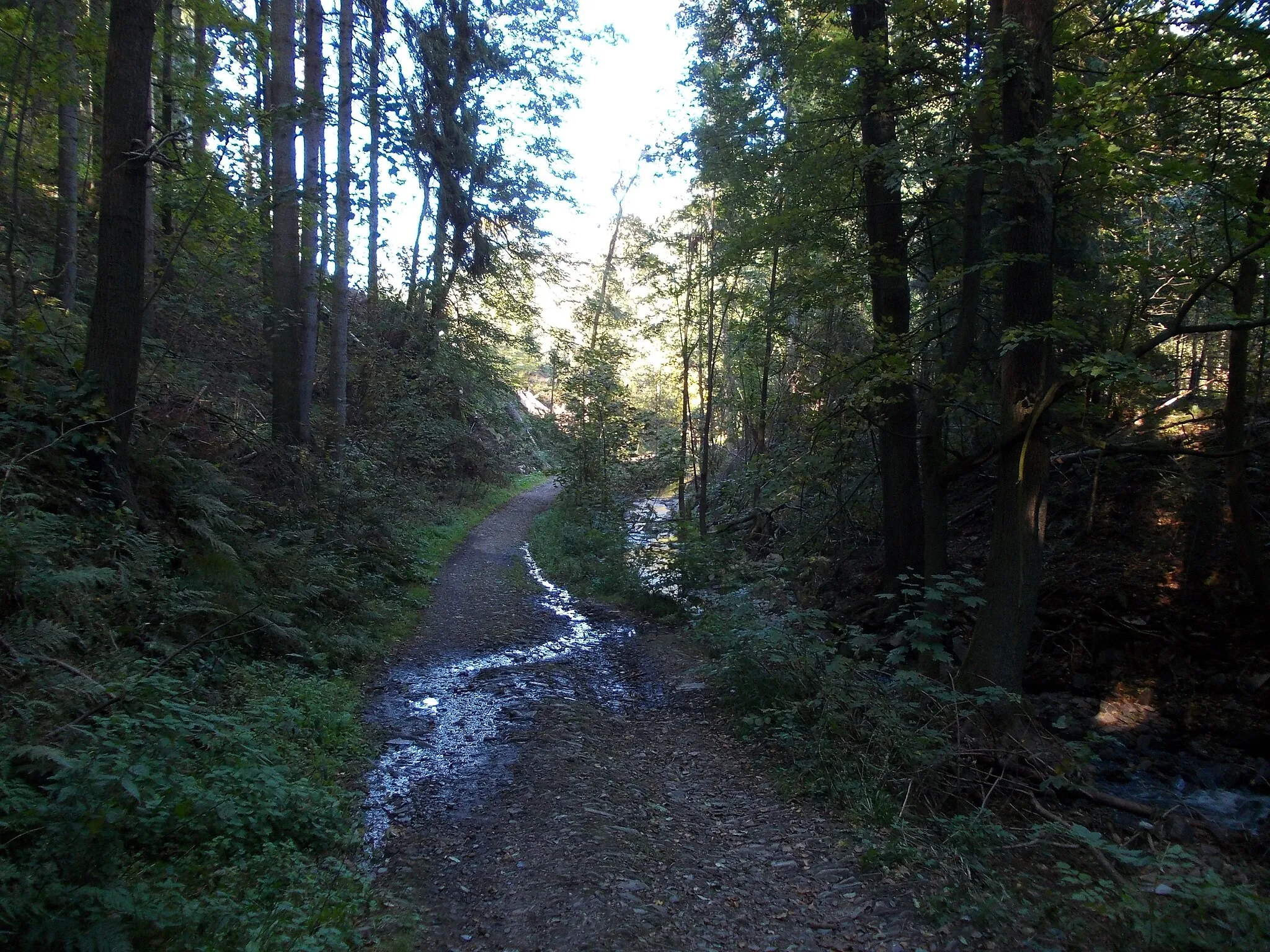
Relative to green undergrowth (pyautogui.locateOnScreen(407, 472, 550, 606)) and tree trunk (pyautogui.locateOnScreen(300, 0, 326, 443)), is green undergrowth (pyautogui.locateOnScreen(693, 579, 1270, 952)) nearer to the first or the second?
green undergrowth (pyautogui.locateOnScreen(407, 472, 550, 606))

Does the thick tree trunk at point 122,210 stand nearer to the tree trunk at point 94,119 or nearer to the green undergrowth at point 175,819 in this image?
the tree trunk at point 94,119

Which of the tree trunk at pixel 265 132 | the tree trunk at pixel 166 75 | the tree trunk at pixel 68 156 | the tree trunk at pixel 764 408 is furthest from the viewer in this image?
the tree trunk at pixel 764 408

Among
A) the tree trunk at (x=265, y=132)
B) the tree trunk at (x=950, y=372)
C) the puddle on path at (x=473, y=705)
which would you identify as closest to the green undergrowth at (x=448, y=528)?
the puddle on path at (x=473, y=705)

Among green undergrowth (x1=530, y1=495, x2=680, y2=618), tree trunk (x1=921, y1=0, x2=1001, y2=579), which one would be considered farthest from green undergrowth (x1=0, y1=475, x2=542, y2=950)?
green undergrowth (x1=530, y1=495, x2=680, y2=618)

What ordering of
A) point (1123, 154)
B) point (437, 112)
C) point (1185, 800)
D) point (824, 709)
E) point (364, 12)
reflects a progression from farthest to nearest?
point (364, 12), point (437, 112), point (1185, 800), point (824, 709), point (1123, 154)

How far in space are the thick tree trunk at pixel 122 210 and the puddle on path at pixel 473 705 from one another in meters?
3.52

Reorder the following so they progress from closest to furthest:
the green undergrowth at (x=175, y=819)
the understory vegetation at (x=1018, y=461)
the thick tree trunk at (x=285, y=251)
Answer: the green undergrowth at (x=175, y=819) < the understory vegetation at (x=1018, y=461) < the thick tree trunk at (x=285, y=251)

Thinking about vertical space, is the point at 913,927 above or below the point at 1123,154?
below

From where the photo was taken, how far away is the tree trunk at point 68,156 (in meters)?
8.39

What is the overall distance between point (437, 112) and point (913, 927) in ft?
41.7

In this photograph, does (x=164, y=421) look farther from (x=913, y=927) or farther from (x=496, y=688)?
(x=913, y=927)

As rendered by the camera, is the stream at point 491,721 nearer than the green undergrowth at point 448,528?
Yes

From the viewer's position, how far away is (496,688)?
Answer: 26.2 ft

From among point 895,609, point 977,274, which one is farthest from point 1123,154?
point 895,609
